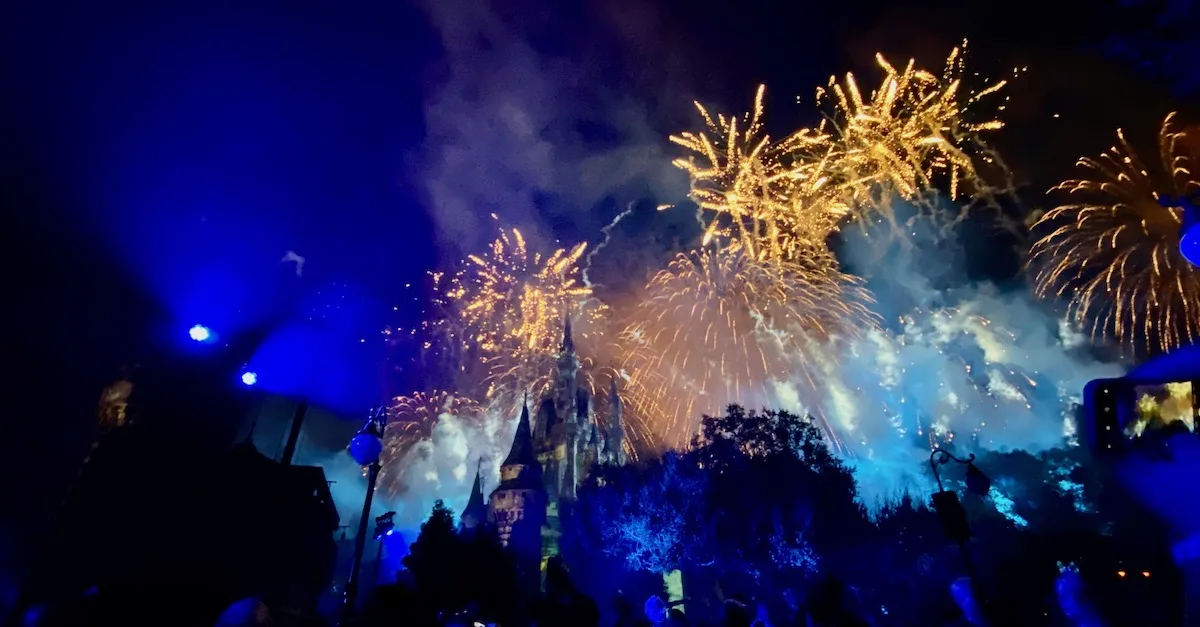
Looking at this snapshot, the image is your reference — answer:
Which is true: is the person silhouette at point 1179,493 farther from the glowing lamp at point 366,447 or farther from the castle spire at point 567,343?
the castle spire at point 567,343

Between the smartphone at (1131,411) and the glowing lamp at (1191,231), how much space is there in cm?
249

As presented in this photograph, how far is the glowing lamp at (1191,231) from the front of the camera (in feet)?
23.0

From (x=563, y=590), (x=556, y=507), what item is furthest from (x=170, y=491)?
(x=556, y=507)

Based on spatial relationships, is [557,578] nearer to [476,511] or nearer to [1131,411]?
[1131,411]

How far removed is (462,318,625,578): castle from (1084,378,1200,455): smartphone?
4631cm

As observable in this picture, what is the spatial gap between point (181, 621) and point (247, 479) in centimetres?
2480

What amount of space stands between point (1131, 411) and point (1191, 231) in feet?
11.2

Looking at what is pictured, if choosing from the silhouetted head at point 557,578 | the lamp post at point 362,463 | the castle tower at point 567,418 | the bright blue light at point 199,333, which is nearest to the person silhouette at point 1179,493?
the silhouetted head at point 557,578

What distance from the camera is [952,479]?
69000 millimetres

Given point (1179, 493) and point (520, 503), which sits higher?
point (520, 503)

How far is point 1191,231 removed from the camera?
7.01 meters

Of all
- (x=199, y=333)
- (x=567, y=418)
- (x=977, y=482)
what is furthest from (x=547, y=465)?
(x=977, y=482)

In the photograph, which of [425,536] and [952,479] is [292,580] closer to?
[425,536]

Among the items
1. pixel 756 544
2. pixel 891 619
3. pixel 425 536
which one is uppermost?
pixel 425 536
